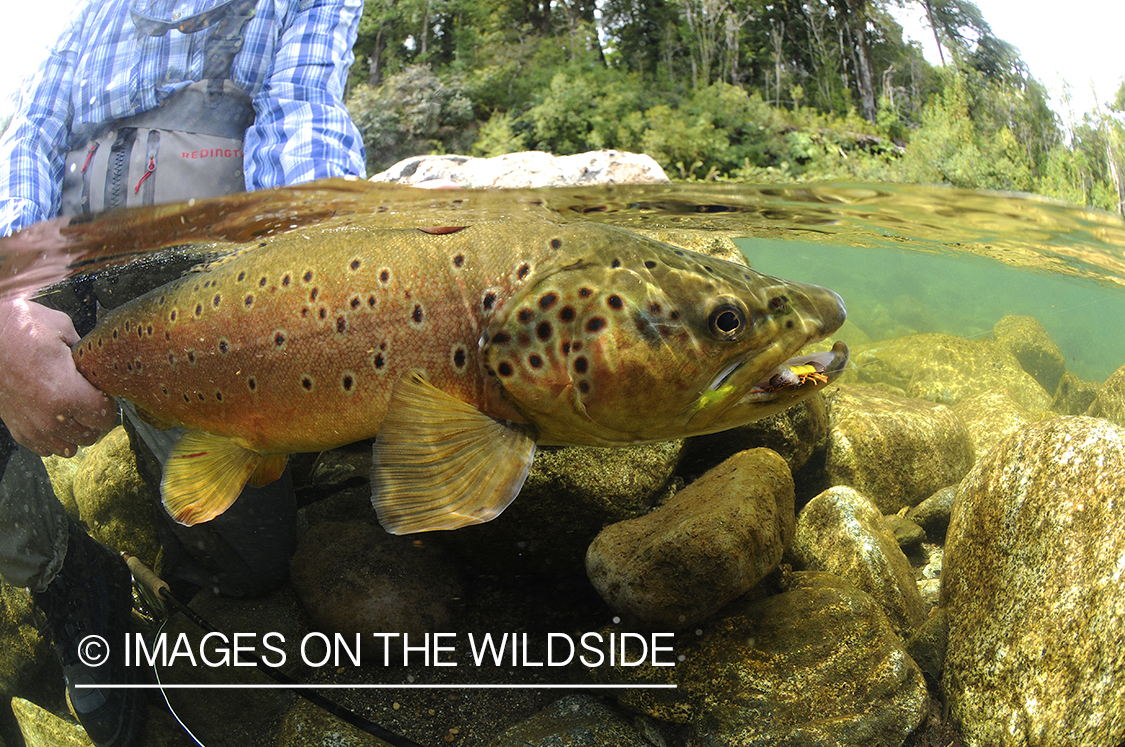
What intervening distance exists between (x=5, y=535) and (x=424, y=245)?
3.54 meters

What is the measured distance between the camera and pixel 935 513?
4434mm

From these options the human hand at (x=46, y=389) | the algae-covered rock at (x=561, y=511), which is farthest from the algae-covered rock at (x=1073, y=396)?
the human hand at (x=46, y=389)

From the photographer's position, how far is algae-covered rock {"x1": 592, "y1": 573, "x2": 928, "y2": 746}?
100 inches

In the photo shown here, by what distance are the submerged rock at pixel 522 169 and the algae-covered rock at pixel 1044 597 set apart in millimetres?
2632

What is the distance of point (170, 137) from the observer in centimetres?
309

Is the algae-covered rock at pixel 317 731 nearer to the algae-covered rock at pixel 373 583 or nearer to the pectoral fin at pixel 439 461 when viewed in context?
the algae-covered rock at pixel 373 583

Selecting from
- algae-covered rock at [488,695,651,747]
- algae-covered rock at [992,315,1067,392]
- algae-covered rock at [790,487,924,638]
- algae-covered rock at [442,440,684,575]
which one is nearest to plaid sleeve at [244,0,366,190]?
algae-covered rock at [442,440,684,575]

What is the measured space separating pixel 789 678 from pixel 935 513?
2.63m

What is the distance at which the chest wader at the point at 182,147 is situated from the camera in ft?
9.82

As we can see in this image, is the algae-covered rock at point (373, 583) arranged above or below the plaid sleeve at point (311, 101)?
below

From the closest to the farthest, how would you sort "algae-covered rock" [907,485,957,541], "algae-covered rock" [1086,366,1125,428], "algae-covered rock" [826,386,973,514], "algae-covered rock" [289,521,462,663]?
"algae-covered rock" [289,521,462,663] → "algae-covered rock" [907,485,957,541] → "algae-covered rock" [826,386,973,514] → "algae-covered rock" [1086,366,1125,428]

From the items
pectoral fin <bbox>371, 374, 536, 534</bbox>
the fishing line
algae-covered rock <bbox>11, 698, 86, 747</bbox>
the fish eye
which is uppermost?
the fish eye

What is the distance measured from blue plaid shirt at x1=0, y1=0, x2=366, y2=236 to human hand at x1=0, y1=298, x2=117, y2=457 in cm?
72

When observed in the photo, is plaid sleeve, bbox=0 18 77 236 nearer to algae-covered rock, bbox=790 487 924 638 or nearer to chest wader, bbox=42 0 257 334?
chest wader, bbox=42 0 257 334
